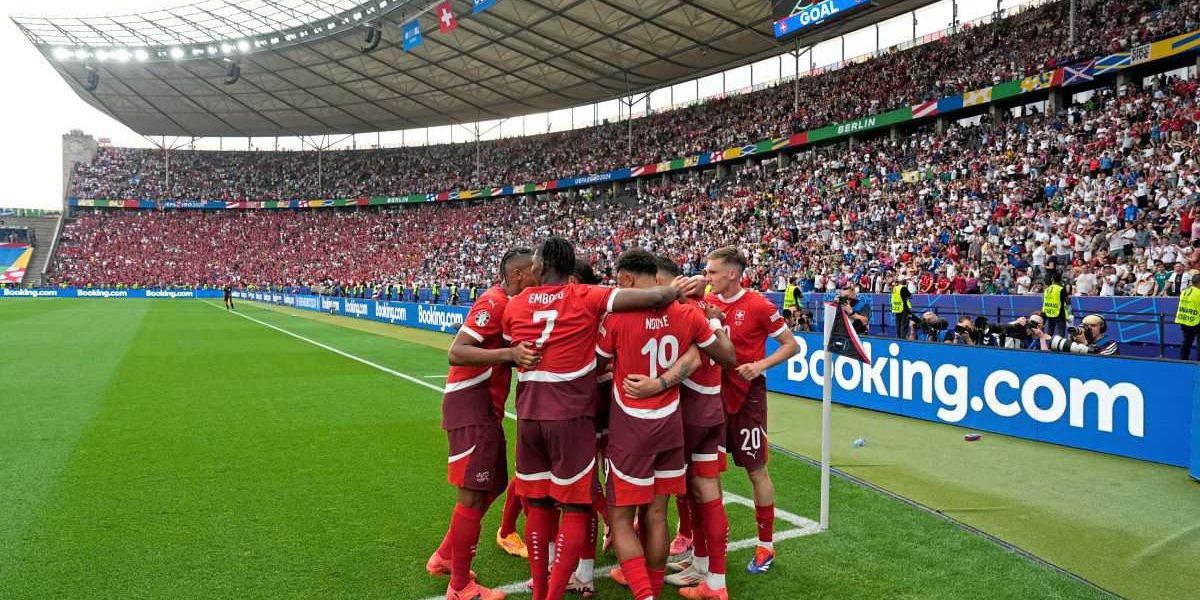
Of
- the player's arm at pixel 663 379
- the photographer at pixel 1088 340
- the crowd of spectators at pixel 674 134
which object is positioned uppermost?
the crowd of spectators at pixel 674 134

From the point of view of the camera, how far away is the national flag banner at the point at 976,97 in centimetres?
2752

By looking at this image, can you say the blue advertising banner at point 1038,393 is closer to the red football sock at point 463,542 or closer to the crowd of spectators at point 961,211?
the crowd of spectators at point 961,211

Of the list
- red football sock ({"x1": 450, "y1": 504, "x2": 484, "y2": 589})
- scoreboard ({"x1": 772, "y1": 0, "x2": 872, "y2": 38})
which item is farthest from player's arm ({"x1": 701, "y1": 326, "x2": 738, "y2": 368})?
scoreboard ({"x1": 772, "y1": 0, "x2": 872, "y2": 38})

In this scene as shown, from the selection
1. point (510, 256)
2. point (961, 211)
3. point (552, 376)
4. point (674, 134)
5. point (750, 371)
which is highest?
point (674, 134)

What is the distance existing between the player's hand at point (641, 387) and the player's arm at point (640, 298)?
383 mm

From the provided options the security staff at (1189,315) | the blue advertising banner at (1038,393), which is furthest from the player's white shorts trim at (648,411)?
the security staff at (1189,315)

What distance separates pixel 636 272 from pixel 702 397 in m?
0.86

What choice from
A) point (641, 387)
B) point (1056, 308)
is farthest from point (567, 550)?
point (1056, 308)

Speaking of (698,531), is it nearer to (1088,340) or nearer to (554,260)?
(554,260)

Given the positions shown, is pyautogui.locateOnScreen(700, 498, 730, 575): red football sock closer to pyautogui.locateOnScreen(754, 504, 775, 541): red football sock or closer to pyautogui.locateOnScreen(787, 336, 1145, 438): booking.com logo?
pyautogui.locateOnScreen(754, 504, 775, 541): red football sock

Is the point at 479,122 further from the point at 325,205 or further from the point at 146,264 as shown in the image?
the point at 146,264

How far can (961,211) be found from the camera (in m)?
22.8

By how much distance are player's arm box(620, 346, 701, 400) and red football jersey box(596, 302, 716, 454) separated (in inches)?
1.4

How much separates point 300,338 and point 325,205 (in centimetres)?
5107
